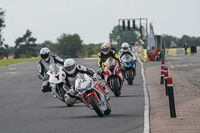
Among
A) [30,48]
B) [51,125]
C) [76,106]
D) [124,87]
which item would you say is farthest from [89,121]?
[30,48]

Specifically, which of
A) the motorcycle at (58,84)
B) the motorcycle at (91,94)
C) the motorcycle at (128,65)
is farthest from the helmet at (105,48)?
the motorcycle at (91,94)

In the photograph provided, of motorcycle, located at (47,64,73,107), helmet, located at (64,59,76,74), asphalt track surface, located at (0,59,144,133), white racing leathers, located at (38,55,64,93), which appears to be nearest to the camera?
asphalt track surface, located at (0,59,144,133)

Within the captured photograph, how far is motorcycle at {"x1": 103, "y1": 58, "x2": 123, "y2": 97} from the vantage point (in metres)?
19.6

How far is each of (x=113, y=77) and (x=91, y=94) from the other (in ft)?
19.4

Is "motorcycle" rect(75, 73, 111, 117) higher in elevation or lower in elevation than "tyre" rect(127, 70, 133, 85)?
higher

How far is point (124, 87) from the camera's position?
942 inches

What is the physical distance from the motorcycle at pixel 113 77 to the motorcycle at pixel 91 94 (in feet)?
17.1

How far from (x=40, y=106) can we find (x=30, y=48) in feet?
404

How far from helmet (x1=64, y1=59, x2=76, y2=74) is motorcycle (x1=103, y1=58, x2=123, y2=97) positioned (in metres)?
4.60

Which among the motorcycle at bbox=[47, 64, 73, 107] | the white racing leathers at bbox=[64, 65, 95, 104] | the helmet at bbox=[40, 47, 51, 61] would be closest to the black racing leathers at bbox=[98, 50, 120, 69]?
the helmet at bbox=[40, 47, 51, 61]

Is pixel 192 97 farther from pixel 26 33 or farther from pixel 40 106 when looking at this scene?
pixel 26 33

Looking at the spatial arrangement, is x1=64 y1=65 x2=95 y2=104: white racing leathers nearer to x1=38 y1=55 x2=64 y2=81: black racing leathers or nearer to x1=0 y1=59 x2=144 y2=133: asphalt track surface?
x1=0 y1=59 x2=144 y2=133: asphalt track surface

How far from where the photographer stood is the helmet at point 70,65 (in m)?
14.7

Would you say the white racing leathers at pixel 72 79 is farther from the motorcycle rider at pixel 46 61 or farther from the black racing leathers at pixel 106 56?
the black racing leathers at pixel 106 56
